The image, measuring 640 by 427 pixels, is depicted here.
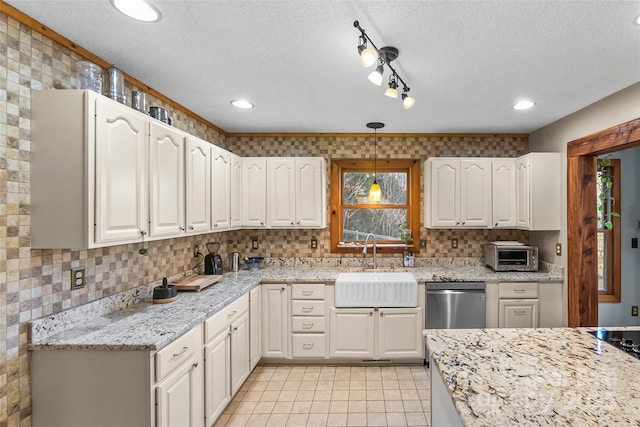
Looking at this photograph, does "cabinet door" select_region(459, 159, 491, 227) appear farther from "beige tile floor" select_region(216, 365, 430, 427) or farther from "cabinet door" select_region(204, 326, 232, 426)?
"cabinet door" select_region(204, 326, 232, 426)

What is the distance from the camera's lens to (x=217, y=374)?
7.36 feet

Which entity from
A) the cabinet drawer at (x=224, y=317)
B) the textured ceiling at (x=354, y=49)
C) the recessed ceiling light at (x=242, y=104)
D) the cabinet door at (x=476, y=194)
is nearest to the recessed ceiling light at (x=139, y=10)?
the textured ceiling at (x=354, y=49)

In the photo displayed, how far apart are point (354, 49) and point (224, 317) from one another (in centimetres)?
195

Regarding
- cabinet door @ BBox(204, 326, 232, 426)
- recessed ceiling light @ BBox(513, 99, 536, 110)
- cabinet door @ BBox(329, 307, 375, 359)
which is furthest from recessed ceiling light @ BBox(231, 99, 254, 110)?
recessed ceiling light @ BBox(513, 99, 536, 110)

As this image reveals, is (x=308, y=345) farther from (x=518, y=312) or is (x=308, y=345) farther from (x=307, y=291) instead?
(x=518, y=312)

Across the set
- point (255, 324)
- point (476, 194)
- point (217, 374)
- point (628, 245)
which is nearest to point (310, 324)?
point (255, 324)

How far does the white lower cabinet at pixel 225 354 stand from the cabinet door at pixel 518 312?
2.43 m

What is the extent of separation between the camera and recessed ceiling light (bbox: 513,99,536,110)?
8.96 ft

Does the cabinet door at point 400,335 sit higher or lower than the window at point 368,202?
lower

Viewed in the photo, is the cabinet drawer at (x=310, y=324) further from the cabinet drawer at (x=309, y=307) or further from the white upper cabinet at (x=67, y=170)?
the white upper cabinet at (x=67, y=170)

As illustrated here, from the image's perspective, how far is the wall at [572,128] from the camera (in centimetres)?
243

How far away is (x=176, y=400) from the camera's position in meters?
1.75

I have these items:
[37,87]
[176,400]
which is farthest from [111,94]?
[176,400]

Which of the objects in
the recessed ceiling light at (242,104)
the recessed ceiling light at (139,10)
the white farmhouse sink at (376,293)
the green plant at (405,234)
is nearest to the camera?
the recessed ceiling light at (139,10)
